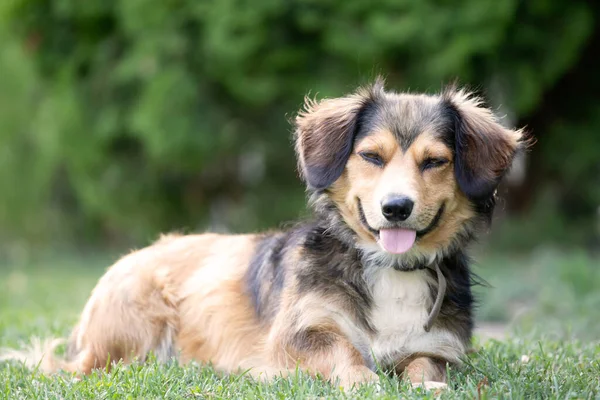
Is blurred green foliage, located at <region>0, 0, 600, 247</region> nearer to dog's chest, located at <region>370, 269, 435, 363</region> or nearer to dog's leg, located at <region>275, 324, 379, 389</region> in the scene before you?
dog's chest, located at <region>370, 269, 435, 363</region>

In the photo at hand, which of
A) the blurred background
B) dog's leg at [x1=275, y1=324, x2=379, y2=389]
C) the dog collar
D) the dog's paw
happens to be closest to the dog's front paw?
dog's leg at [x1=275, y1=324, x2=379, y2=389]

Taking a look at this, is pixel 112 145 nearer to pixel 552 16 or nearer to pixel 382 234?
pixel 552 16

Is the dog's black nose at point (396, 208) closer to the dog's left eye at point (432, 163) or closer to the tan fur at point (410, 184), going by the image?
the tan fur at point (410, 184)

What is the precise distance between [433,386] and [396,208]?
35.5 inches

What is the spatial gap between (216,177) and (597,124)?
7.61 metres

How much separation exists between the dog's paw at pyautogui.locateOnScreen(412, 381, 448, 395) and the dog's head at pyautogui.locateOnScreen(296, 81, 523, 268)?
0.68m

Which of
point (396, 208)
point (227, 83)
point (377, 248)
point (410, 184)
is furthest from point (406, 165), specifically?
point (227, 83)

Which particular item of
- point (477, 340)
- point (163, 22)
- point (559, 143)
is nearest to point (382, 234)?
point (477, 340)

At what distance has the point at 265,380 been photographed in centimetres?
439

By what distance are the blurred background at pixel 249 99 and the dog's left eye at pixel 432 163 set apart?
4.59 metres

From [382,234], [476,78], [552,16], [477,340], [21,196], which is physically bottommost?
[21,196]

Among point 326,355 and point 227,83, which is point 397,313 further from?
point 227,83

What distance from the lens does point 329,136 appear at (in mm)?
4688

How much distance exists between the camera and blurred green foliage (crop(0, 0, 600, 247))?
12.4 metres
